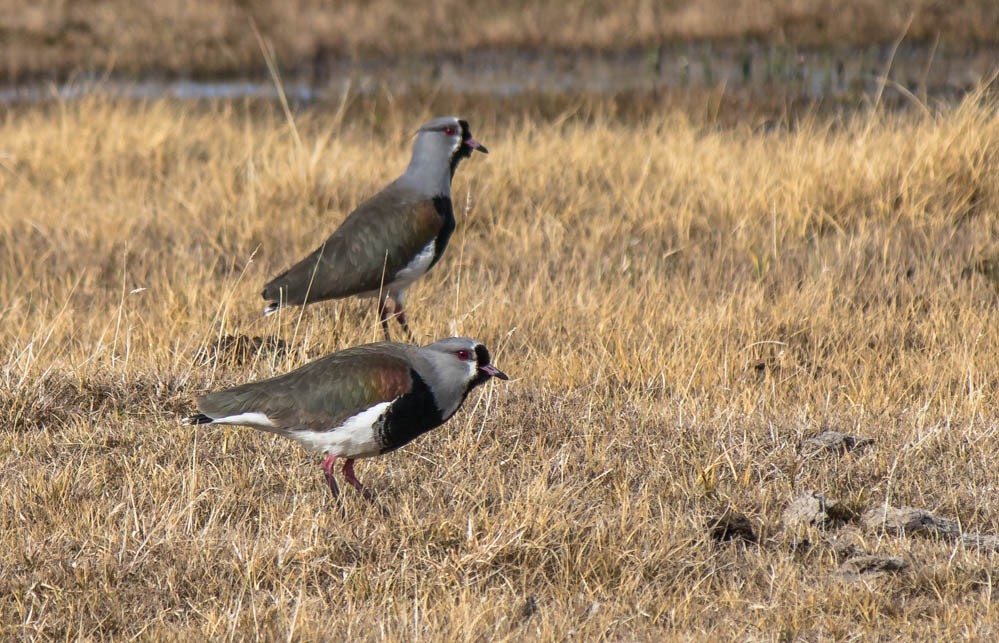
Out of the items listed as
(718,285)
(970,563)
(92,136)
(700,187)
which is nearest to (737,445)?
(970,563)

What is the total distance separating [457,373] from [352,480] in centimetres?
54

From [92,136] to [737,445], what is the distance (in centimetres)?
675

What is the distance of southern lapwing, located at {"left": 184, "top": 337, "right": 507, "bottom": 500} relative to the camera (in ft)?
13.1

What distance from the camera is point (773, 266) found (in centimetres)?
702

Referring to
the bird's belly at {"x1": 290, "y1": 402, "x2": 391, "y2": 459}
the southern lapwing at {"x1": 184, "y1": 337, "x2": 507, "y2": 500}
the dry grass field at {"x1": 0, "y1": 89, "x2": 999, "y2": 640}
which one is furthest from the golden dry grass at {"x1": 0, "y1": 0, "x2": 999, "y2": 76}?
the bird's belly at {"x1": 290, "y1": 402, "x2": 391, "y2": 459}

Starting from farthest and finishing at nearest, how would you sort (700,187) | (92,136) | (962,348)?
(92,136)
(700,187)
(962,348)

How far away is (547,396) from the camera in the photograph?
5.15 m

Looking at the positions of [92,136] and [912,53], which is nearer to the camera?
[92,136]

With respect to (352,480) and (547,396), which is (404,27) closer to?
(547,396)

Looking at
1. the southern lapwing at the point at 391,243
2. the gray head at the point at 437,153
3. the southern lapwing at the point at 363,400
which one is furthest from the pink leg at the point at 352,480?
the gray head at the point at 437,153

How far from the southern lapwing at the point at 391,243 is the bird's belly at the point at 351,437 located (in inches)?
67.8

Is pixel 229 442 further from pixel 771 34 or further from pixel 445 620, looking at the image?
pixel 771 34

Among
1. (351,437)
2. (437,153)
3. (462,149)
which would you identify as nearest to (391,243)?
(437,153)

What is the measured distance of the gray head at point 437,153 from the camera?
20.3ft
